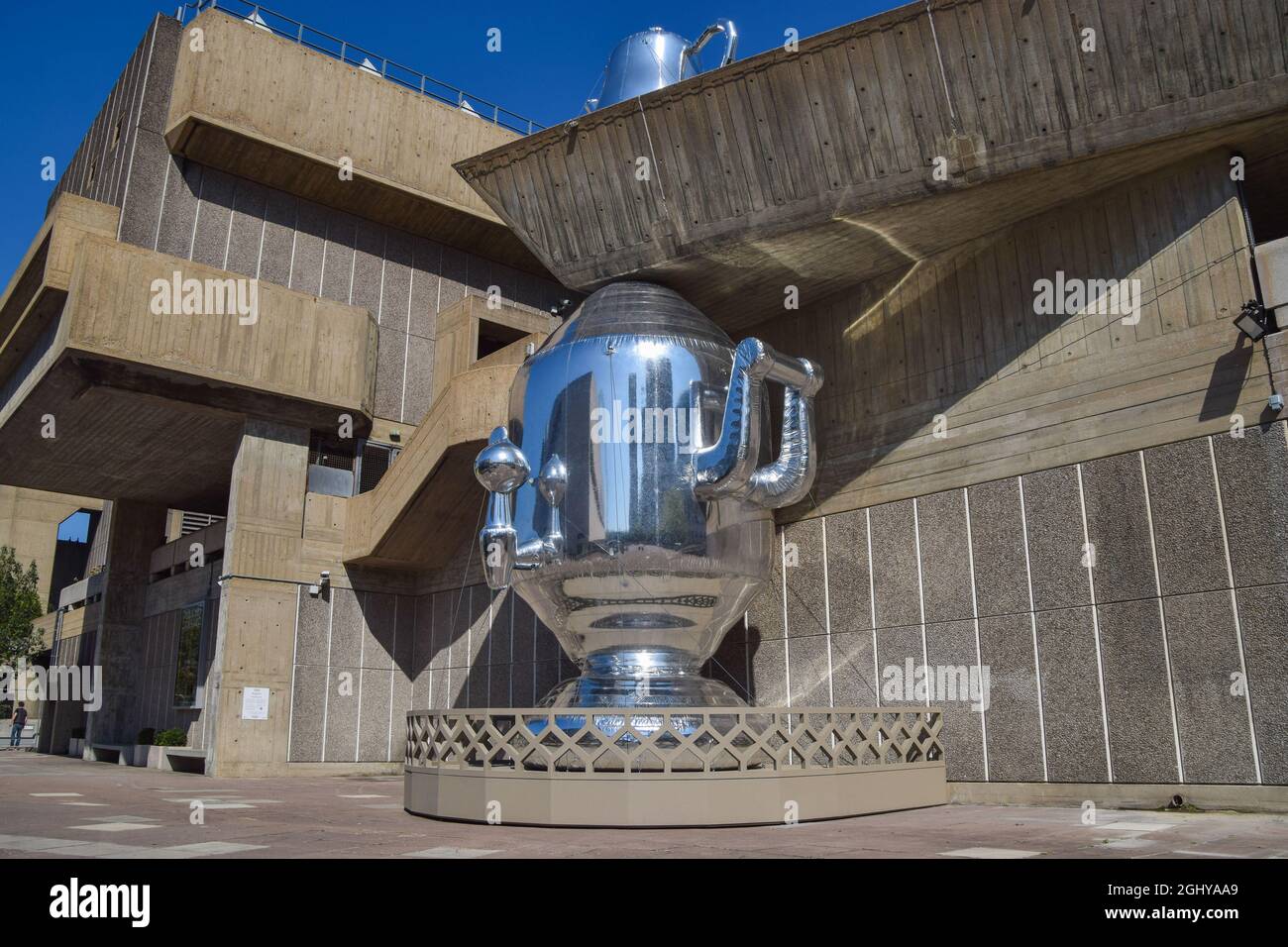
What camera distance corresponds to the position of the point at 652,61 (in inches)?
601

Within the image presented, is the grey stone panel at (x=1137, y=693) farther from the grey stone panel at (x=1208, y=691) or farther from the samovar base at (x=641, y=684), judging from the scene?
the samovar base at (x=641, y=684)

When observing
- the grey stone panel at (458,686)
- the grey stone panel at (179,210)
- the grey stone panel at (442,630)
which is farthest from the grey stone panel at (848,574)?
the grey stone panel at (179,210)

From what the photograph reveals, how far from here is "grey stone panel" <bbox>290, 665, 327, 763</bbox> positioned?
21656 mm

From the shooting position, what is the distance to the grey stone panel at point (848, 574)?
14852 mm

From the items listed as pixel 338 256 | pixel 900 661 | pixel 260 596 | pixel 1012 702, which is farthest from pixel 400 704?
pixel 1012 702

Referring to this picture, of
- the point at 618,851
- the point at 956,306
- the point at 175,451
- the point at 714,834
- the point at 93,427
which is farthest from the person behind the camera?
the point at 175,451

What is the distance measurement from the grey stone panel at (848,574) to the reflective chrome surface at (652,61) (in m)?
7.38

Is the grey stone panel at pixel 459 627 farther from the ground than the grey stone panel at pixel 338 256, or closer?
closer

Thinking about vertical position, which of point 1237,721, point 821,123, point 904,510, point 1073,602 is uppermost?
point 821,123

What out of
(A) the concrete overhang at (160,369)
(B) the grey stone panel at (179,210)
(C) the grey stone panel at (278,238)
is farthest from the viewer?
(C) the grey stone panel at (278,238)

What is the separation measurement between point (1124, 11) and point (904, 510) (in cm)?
698

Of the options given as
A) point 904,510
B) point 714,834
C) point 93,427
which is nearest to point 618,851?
point 714,834
